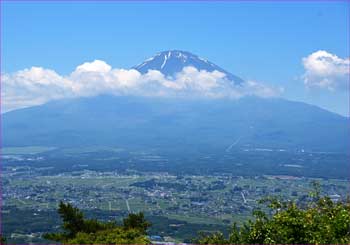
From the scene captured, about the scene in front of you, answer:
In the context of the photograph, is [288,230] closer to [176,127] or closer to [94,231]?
[94,231]

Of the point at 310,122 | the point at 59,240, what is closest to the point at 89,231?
the point at 59,240

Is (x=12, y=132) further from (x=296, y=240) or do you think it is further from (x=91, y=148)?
(x=296, y=240)

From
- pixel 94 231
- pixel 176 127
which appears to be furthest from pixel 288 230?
pixel 176 127

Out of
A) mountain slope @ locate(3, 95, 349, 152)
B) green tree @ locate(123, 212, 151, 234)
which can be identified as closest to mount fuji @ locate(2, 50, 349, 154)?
mountain slope @ locate(3, 95, 349, 152)

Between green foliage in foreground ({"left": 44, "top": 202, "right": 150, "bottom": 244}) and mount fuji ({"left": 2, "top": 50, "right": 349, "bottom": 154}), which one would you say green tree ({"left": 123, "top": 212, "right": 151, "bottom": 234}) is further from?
mount fuji ({"left": 2, "top": 50, "right": 349, "bottom": 154})

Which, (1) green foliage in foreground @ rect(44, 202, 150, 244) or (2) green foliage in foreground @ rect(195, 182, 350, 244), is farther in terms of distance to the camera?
(1) green foliage in foreground @ rect(44, 202, 150, 244)

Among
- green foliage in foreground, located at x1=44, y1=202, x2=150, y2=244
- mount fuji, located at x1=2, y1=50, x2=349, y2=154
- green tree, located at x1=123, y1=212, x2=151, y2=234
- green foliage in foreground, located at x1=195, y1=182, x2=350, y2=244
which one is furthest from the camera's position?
mount fuji, located at x1=2, y1=50, x2=349, y2=154
